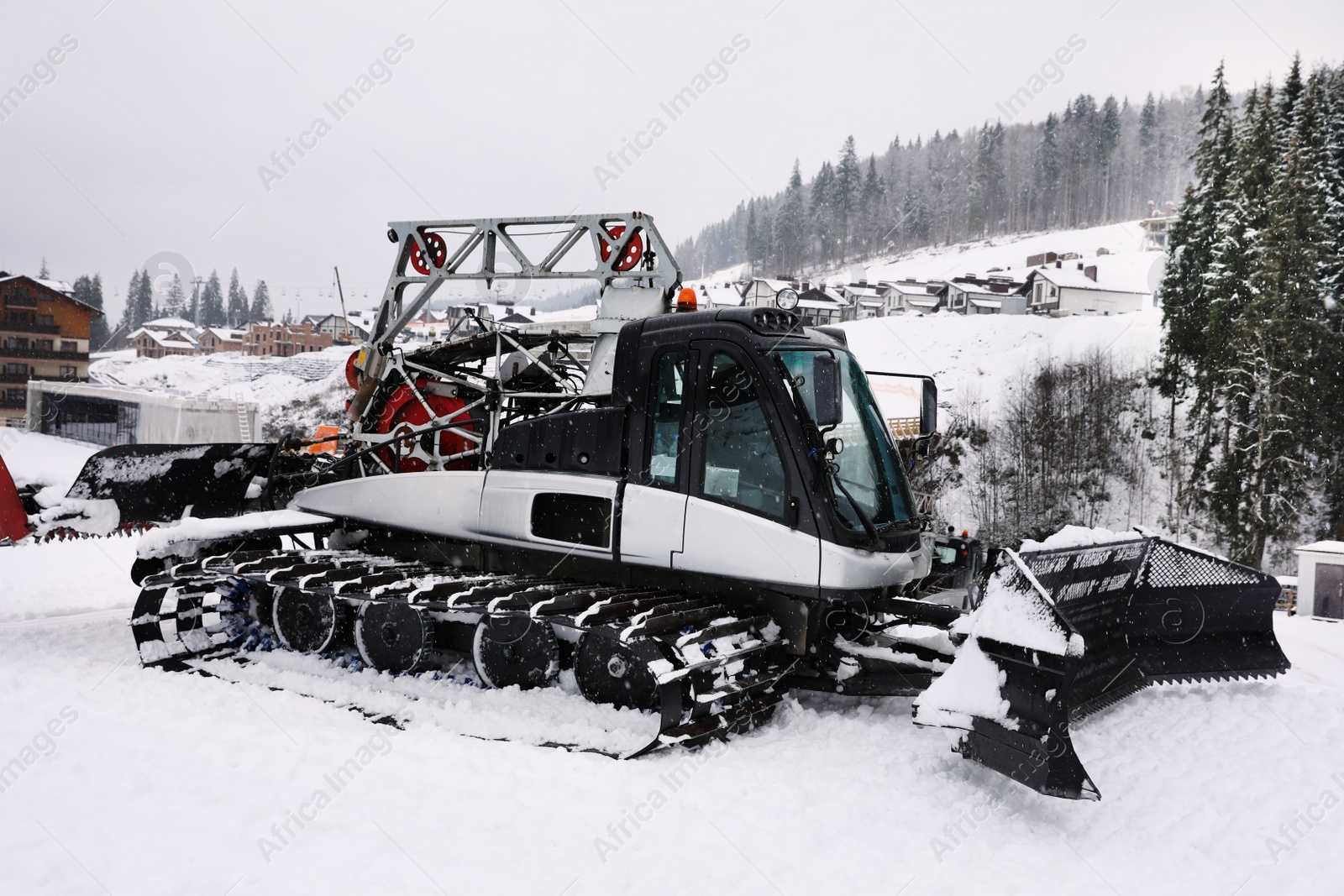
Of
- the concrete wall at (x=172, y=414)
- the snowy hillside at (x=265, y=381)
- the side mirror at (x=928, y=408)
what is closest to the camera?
the side mirror at (x=928, y=408)

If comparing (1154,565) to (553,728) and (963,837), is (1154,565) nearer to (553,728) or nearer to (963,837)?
(963,837)

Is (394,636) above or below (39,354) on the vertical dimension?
below

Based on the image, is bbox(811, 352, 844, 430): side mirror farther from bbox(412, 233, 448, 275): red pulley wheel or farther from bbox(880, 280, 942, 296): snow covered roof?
bbox(880, 280, 942, 296): snow covered roof

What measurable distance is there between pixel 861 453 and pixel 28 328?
58.3ft

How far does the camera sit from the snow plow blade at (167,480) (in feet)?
23.2

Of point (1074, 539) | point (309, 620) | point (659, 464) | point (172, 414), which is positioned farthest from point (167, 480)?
point (172, 414)

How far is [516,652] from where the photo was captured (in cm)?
545

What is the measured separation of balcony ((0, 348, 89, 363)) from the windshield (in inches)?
657

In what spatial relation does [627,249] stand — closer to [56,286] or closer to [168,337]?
[56,286]

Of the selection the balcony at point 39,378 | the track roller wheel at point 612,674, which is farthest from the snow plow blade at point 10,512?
the balcony at point 39,378

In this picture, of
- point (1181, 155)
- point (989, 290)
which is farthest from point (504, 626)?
point (1181, 155)

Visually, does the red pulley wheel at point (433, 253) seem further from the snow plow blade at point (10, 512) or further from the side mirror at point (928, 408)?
the side mirror at point (928, 408)

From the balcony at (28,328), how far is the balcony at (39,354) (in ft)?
1.12

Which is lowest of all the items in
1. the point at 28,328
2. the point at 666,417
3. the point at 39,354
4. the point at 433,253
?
the point at 666,417
